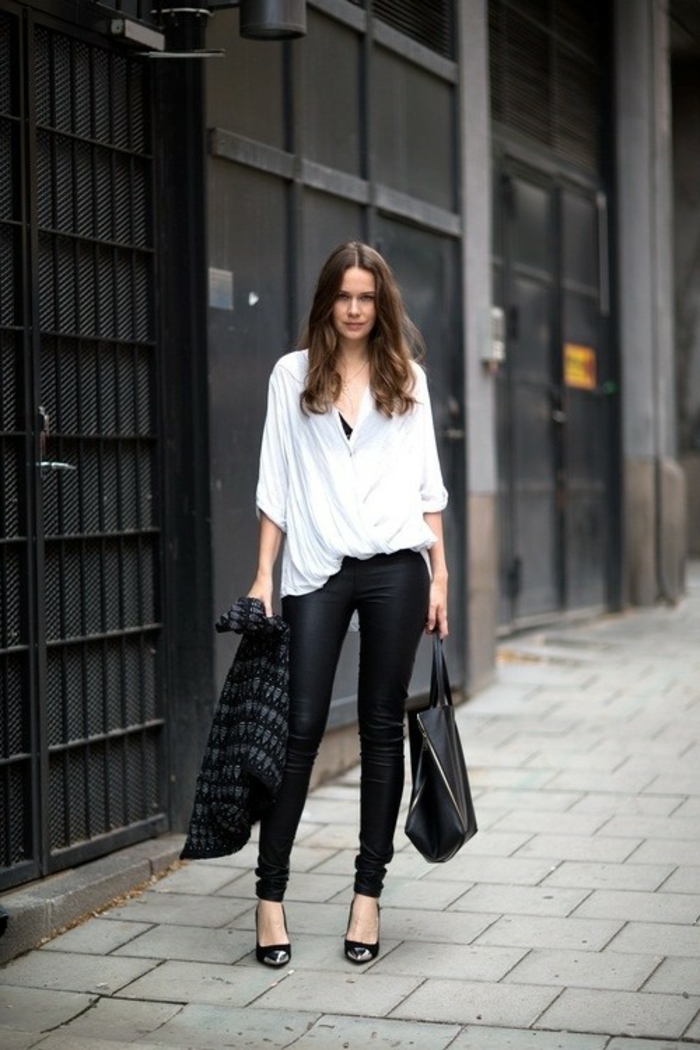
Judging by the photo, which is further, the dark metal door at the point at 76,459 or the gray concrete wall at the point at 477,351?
the gray concrete wall at the point at 477,351

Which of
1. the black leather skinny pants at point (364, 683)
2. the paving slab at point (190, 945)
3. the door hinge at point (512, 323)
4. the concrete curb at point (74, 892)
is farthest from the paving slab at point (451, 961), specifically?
the door hinge at point (512, 323)

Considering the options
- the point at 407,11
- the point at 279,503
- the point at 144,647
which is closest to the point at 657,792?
the point at 144,647

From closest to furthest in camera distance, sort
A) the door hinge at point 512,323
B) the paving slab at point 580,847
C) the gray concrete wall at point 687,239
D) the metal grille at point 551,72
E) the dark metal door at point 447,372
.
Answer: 1. the paving slab at point 580,847
2. the dark metal door at point 447,372
3. the metal grille at point 551,72
4. the door hinge at point 512,323
5. the gray concrete wall at point 687,239

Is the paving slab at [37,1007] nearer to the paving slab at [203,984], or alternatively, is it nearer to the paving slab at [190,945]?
the paving slab at [203,984]

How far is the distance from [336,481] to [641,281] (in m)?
9.02

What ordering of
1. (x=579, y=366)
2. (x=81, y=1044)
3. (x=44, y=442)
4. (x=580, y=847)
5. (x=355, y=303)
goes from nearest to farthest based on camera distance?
(x=81, y=1044)
(x=355, y=303)
(x=44, y=442)
(x=580, y=847)
(x=579, y=366)

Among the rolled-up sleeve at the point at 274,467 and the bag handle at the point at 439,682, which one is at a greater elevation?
the rolled-up sleeve at the point at 274,467

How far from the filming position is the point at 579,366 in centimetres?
1287

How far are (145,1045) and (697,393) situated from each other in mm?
15329

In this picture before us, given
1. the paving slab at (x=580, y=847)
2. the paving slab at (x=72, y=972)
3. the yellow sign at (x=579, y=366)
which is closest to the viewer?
the paving slab at (x=72, y=972)

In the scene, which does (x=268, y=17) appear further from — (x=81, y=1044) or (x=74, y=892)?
(x=81, y=1044)

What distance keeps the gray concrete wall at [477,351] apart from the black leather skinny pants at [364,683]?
4196 mm

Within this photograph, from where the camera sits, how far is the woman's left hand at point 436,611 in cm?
505

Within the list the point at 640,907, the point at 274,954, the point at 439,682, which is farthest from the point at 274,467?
the point at 640,907
